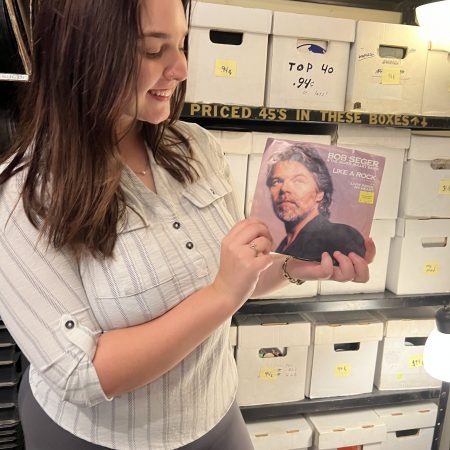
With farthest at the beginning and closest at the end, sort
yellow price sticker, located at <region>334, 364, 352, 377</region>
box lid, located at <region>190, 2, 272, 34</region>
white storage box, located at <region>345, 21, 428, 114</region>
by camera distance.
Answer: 1. yellow price sticker, located at <region>334, 364, 352, 377</region>
2. white storage box, located at <region>345, 21, 428, 114</region>
3. box lid, located at <region>190, 2, 272, 34</region>

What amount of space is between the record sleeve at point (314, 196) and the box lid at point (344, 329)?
769 millimetres

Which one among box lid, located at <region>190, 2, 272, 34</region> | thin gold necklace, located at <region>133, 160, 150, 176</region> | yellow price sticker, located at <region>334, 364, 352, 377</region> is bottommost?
yellow price sticker, located at <region>334, 364, 352, 377</region>

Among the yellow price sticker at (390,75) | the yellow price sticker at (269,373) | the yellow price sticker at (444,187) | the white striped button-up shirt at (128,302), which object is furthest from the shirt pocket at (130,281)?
the yellow price sticker at (444,187)

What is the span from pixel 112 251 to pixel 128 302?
82mm

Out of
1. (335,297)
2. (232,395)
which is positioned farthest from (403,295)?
(232,395)

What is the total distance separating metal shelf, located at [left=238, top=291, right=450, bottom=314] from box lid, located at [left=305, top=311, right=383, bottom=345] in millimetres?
73

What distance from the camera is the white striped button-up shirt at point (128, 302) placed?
0.72m

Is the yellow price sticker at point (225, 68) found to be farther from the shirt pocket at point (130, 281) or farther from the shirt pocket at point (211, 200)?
the shirt pocket at point (130, 281)

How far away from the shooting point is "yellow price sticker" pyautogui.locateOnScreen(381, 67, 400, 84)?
1.48m

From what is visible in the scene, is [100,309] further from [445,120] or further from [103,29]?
[445,120]

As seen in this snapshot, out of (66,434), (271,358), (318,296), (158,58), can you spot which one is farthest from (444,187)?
(66,434)

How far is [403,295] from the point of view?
1631 mm

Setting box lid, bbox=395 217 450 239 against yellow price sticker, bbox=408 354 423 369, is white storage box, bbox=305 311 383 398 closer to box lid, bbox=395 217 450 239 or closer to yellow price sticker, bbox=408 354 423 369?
yellow price sticker, bbox=408 354 423 369

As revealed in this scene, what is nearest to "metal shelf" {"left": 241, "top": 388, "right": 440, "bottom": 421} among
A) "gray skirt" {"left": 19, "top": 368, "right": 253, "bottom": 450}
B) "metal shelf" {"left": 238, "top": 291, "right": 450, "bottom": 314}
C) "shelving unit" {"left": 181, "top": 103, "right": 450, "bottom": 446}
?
"shelving unit" {"left": 181, "top": 103, "right": 450, "bottom": 446}
